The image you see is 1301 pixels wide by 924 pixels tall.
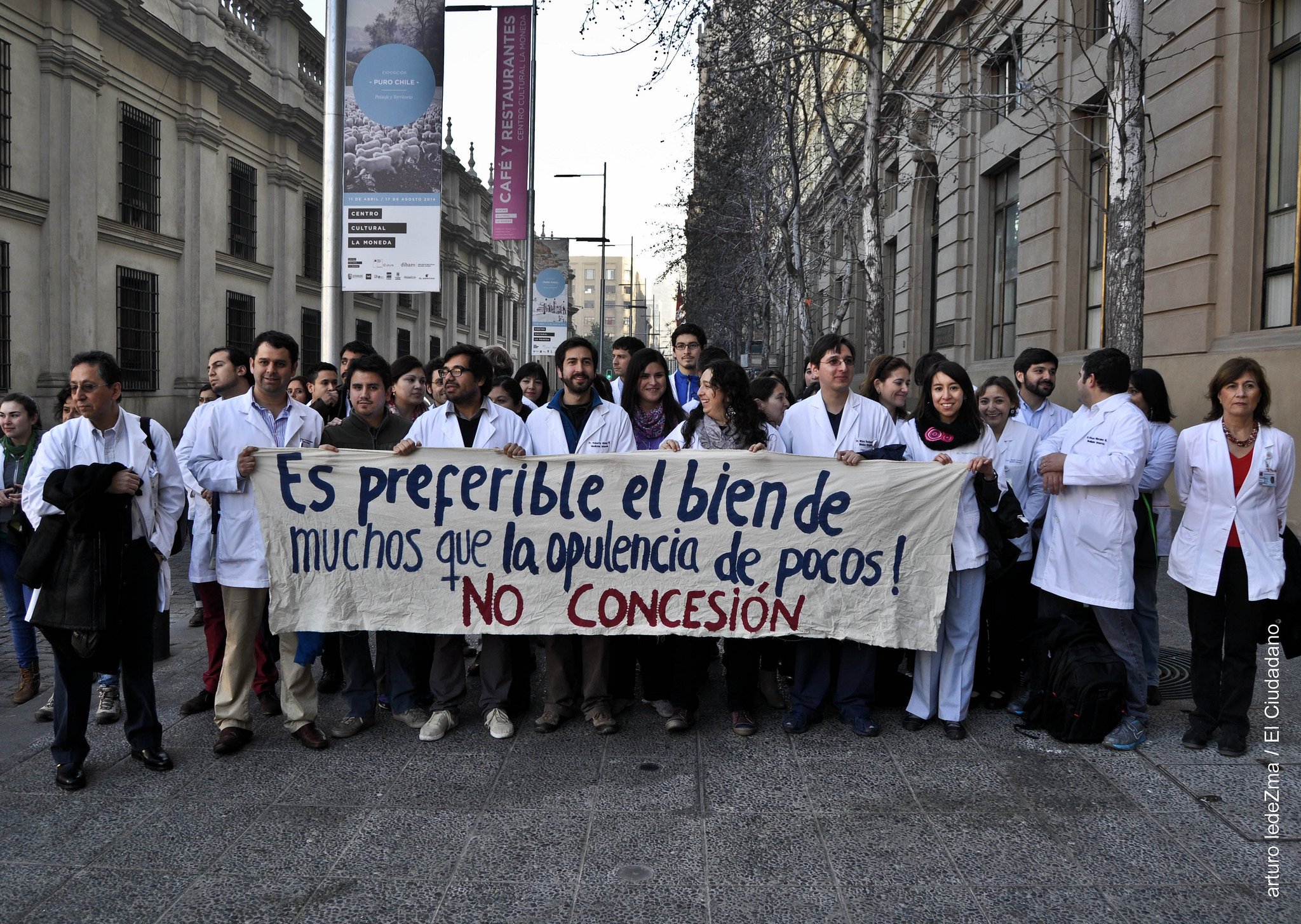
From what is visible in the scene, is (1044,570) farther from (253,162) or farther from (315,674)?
(253,162)

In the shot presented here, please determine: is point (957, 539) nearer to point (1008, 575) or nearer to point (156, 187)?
point (1008, 575)

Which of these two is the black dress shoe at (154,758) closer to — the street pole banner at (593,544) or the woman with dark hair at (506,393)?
the street pole banner at (593,544)

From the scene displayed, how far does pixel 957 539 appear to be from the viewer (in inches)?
203

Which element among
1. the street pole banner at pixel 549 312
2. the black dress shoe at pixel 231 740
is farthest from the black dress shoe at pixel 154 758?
the street pole banner at pixel 549 312

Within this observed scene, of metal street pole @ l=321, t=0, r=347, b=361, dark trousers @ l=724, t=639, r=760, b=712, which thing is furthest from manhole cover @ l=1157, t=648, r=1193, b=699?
metal street pole @ l=321, t=0, r=347, b=361

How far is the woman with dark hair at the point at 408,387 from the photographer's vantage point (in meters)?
6.25

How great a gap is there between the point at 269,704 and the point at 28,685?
1546mm

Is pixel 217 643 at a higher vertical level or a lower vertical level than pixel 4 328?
lower

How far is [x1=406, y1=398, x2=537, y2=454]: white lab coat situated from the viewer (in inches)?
210

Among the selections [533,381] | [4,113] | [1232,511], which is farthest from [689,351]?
[4,113]

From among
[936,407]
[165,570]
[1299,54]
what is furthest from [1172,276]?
[165,570]

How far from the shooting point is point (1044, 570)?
515 cm

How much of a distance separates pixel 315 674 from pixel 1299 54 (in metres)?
10.8

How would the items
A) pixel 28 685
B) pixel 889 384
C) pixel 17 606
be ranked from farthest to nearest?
pixel 17 606 → pixel 28 685 → pixel 889 384
